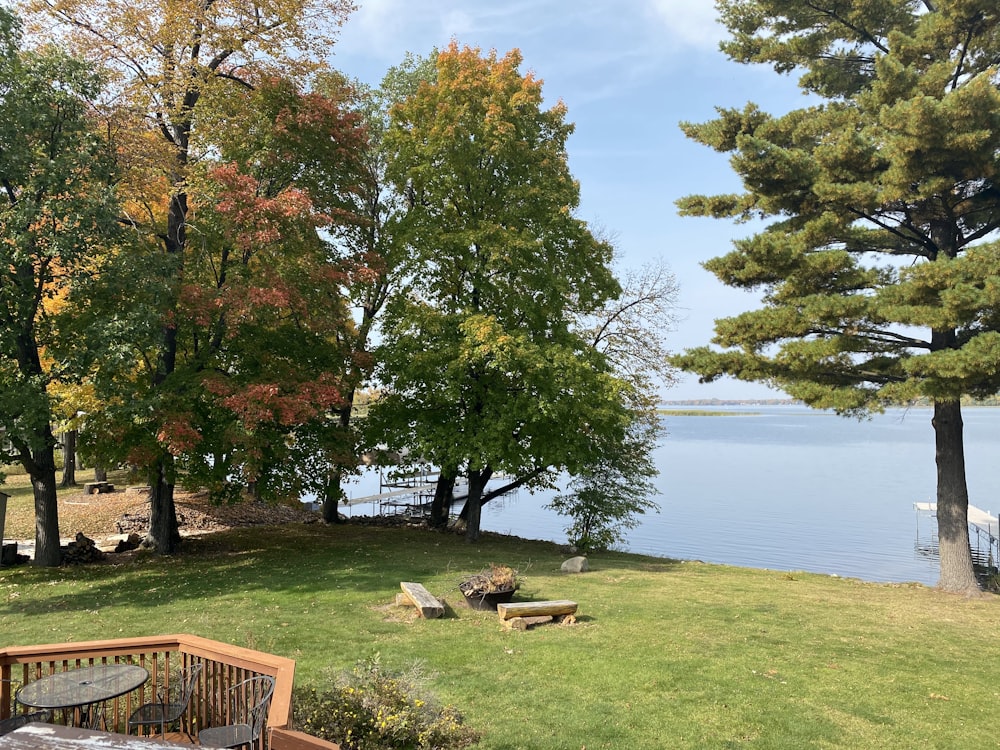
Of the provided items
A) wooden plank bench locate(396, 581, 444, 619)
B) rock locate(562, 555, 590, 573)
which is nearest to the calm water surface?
rock locate(562, 555, 590, 573)

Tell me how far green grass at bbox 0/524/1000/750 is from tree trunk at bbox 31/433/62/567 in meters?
0.52

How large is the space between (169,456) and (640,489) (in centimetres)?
1582

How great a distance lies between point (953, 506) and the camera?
1560 centimetres

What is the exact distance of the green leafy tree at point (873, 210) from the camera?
1317 centimetres

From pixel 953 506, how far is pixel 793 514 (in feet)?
75.3

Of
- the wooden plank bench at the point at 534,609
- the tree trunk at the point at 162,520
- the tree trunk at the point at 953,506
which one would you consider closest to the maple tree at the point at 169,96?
the tree trunk at the point at 162,520

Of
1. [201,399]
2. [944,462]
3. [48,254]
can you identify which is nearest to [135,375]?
[201,399]

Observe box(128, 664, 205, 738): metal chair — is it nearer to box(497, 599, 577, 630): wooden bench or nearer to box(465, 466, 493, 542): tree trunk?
box(497, 599, 577, 630): wooden bench

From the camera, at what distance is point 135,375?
16875 millimetres

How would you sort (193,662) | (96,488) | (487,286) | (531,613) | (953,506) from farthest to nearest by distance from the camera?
(96,488) → (487,286) → (953,506) → (531,613) → (193,662)

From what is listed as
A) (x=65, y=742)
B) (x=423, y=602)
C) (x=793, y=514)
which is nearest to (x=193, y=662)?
(x=65, y=742)

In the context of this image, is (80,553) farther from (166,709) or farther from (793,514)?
(793,514)

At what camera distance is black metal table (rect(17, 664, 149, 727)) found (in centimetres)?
505

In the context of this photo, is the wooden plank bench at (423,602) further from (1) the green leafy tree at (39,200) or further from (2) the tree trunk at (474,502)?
(2) the tree trunk at (474,502)
